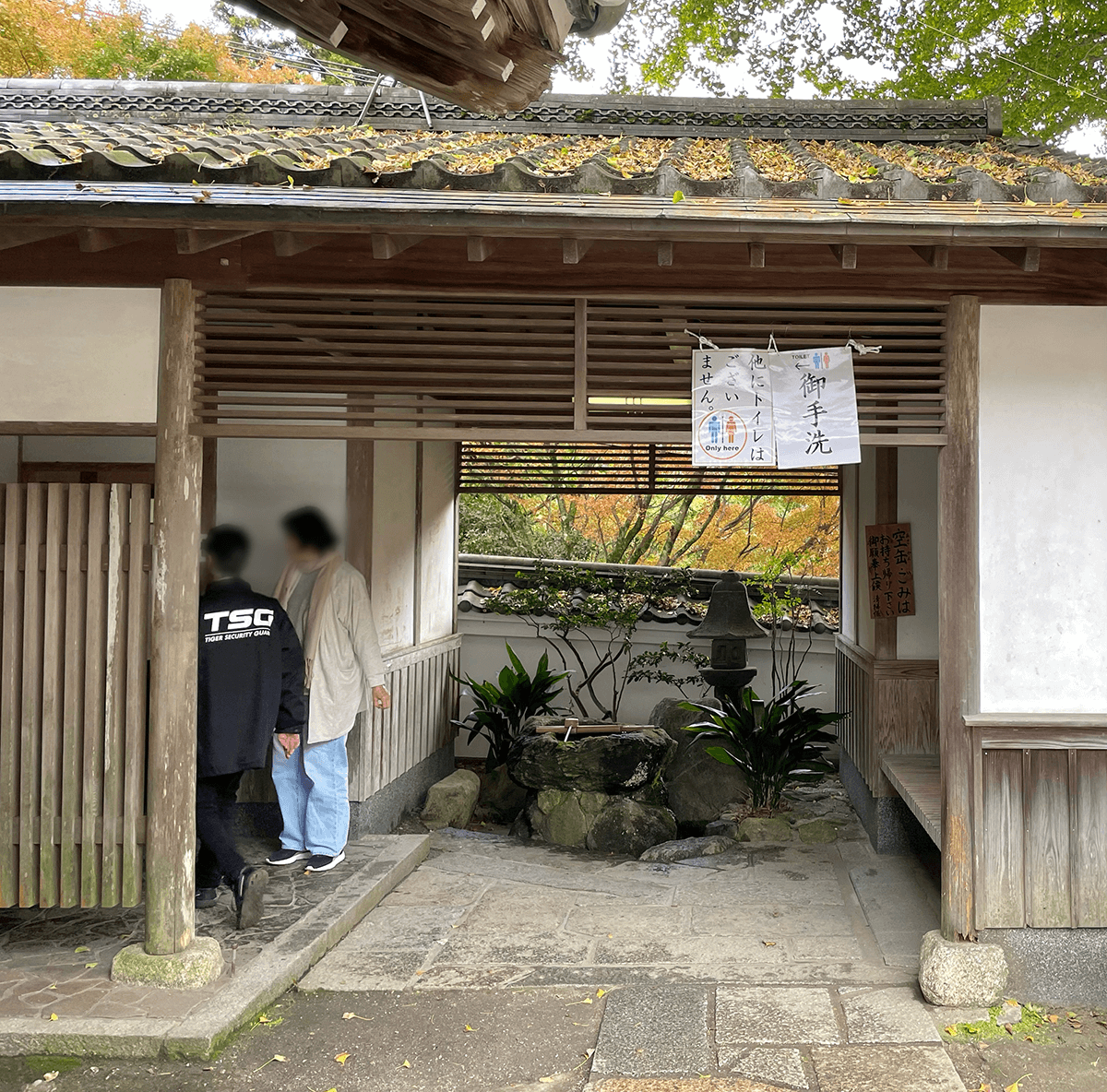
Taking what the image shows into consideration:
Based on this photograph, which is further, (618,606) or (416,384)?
(618,606)

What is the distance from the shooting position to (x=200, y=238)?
184 inches

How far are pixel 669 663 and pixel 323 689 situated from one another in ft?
21.7

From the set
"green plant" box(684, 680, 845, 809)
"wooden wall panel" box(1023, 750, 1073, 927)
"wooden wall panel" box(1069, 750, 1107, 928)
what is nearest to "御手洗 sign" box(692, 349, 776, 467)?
"wooden wall panel" box(1023, 750, 1073, 927)

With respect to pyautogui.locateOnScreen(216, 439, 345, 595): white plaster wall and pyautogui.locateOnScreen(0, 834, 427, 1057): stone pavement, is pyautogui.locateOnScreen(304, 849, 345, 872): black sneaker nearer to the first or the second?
pyautogui.locateOnScreen(0, 834, 427, 1057): stone pavement

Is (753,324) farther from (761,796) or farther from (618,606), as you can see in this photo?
(618,606)

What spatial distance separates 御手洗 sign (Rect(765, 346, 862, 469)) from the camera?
5.01m

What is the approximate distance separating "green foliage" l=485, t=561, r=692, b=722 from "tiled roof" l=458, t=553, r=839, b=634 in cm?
15

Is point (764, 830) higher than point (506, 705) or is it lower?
lower

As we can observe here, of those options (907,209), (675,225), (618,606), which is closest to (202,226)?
(675,225)

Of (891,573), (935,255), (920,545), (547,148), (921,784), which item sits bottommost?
(921,784)

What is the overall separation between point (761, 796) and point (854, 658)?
146 centimetres

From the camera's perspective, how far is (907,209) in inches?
179

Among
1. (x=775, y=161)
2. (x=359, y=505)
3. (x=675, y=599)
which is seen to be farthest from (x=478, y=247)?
(x=675, y=599)

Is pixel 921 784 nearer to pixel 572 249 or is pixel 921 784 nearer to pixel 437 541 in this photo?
pixel 572 249
